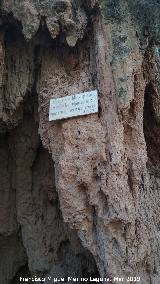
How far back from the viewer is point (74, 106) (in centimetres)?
298

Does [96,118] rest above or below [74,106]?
below

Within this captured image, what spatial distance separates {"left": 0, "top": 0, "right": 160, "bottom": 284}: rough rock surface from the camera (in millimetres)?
2678

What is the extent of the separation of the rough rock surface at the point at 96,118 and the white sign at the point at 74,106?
7cm

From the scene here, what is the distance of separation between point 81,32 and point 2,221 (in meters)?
2.49

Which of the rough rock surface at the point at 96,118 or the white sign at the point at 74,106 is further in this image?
the white sign at the point at 74,106

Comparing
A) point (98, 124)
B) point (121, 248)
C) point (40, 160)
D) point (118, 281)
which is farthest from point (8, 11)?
point (118, 281)

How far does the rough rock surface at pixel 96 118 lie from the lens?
2.68 metres

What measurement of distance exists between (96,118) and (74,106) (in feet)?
0.75

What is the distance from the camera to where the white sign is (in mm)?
2933

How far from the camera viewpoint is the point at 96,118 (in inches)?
115

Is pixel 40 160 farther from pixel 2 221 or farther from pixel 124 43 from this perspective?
pixel 124 43

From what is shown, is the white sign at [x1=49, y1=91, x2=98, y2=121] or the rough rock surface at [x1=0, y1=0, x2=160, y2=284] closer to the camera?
the rough rock surface at [x1=0, y1=0, x2=160, y2=284]

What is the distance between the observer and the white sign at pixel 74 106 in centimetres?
293

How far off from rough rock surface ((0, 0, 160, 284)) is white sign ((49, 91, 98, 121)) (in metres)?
0.07
